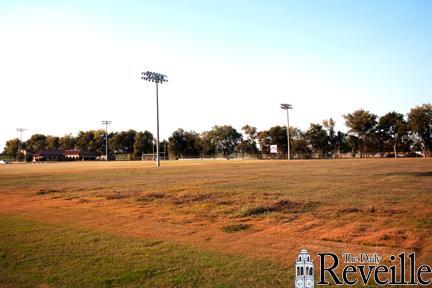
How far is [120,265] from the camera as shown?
26.2 feet

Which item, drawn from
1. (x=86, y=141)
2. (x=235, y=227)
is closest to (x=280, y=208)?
(x=235, y=227)

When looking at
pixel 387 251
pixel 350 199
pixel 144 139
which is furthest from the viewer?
pixel 144 139

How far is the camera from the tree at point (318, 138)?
128 m

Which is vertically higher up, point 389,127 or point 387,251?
point 389,127

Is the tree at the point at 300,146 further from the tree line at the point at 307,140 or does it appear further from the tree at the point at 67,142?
the tree at the point at 67,142

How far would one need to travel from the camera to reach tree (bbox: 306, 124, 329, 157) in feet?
420

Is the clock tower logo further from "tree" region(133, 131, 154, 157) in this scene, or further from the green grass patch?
"tree" region(133, 131, 154, 157)

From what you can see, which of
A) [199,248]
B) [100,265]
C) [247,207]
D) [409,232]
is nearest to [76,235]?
[100,265]

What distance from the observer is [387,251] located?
858 centimetres

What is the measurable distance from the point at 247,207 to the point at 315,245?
5.52 metres

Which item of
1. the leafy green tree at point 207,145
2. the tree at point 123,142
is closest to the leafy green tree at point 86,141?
the tree at point 123,142

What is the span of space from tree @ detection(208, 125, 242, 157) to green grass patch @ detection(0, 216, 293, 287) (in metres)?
148

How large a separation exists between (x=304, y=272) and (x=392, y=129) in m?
128

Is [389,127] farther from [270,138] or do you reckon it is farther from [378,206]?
[378,206]
